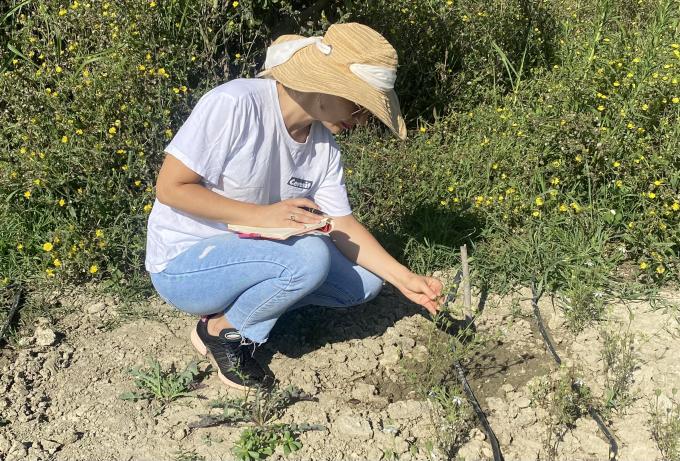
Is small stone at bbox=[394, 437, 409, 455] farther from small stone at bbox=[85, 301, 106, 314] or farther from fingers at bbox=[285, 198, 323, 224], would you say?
small stone at bbox=[85, 301, 106, 314]

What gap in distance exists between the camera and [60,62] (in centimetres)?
421

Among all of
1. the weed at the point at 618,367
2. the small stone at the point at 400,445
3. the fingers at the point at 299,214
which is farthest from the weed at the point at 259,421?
the weed at the point at 618,367

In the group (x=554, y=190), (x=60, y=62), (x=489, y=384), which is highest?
(x=60, y=62)

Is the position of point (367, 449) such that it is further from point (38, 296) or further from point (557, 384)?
point (38, 296)

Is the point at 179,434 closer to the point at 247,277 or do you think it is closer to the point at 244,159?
the point at 247,277

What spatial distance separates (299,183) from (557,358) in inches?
50.7

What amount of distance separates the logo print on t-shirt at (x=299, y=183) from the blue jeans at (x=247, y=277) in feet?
0.70

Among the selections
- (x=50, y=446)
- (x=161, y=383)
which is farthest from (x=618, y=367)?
(x=50, y=446)

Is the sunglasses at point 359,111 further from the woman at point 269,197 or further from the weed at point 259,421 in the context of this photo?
the weed at point 259,421

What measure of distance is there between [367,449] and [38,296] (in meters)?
1.71

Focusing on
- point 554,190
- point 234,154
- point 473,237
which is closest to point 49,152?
point 234,154

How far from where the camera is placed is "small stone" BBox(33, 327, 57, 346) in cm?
321

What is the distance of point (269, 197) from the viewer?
2857 millimetres

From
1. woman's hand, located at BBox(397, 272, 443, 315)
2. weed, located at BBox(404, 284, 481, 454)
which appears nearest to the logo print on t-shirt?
woman's hand, located at BBox(397, 272, 443, 315)
